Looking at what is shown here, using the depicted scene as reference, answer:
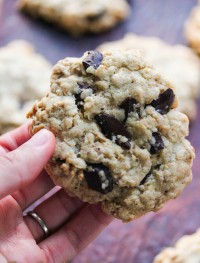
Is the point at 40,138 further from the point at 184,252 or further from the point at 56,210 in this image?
the point at 184,252

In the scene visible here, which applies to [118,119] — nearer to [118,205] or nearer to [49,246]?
[118,205]

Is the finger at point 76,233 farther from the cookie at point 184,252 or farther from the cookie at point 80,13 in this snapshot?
the cookie at point 80,13

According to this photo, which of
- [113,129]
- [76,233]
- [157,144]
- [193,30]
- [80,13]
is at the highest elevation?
[80,13]

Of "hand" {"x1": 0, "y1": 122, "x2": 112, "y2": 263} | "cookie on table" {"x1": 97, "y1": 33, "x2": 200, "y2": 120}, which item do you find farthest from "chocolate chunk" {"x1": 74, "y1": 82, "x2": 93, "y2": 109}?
"cookie on table" {"x1": 97, "y1": 33, "x2": 200, "y2": 120}

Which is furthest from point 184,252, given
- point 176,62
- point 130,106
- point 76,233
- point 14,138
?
point 176,62

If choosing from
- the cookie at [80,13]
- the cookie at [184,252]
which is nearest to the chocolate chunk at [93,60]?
the cookie at [184,252]

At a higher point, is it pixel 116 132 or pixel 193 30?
pixel 193 30
